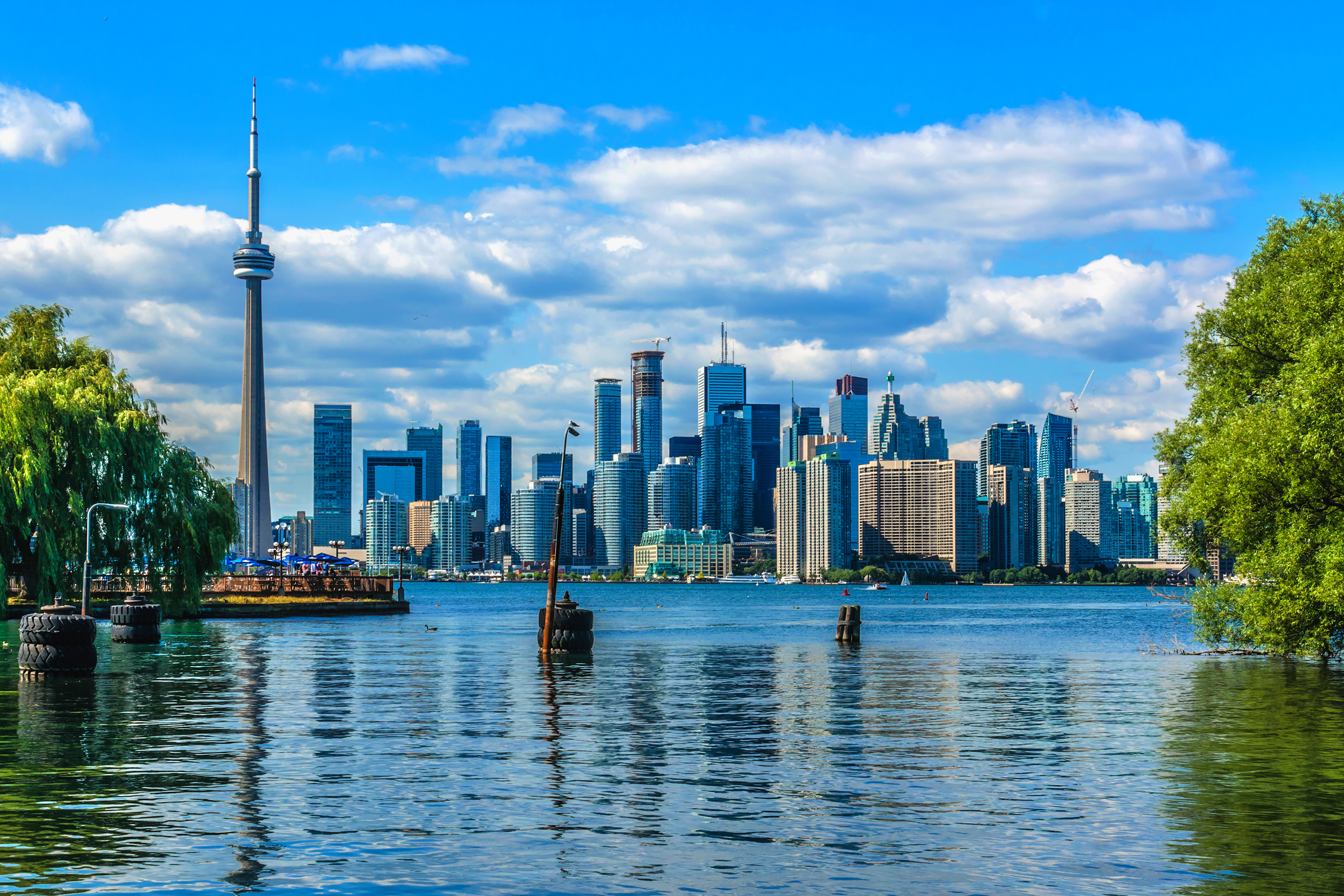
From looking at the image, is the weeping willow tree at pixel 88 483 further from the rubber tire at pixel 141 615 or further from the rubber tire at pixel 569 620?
the rubber tire at pixel 569 620

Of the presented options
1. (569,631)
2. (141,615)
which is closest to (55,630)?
(141,615)

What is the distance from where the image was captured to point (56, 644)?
4178 centimetres

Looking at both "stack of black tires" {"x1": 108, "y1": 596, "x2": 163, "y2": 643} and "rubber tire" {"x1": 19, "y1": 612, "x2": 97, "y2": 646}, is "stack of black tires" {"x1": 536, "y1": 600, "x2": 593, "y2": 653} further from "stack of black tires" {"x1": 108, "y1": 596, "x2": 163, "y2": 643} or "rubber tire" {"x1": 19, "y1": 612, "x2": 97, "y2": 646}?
"rubber tire" {"x1": 19, "y1": 612, "x2": 97, "y2": 646}

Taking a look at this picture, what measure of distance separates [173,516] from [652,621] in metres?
54.0

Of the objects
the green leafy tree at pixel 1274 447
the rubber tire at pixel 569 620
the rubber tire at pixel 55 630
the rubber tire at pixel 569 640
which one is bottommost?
the rubber tire at pixel 569 640

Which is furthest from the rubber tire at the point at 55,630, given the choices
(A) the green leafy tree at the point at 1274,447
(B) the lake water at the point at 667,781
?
(A) the green leafy tree at the point at 1274,447

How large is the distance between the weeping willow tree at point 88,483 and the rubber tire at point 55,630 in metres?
18.5

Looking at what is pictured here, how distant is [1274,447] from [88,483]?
52924mm

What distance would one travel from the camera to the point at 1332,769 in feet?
80.7

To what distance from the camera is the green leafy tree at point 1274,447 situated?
1583 inches

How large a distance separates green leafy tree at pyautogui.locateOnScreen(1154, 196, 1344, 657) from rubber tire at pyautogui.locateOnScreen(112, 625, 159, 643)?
44.5 m

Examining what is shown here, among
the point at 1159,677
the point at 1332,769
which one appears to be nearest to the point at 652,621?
the point at 1159,677

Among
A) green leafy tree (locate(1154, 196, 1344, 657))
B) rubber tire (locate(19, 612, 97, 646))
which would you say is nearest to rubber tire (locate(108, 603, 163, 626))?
rubber tire (locate(19, 612, 97, 646))

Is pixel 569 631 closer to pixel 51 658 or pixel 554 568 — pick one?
pixel 554 568
